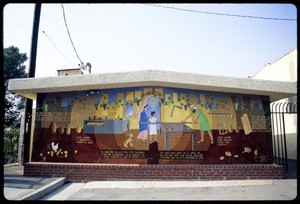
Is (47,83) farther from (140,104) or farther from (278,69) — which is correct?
(278,69)

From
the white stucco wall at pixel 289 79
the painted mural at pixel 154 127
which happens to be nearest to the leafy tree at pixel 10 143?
the painted mural at pixel 154 127

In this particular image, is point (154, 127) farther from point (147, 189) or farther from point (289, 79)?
point (289, 79)

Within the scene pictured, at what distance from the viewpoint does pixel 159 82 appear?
9383mm

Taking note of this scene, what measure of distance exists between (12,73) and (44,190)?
2755cm

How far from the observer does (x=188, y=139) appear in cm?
963

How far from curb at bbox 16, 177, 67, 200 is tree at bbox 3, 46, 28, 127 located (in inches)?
976

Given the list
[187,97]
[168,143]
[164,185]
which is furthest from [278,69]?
A: [164,185]

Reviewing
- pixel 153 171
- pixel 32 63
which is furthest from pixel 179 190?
pixel 32 63

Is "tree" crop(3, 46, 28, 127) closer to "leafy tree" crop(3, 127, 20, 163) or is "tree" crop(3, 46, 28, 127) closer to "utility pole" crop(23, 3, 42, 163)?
"leafy tree" crop(3, 127, 20, 163)

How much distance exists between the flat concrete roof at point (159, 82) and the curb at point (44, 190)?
3.29 meters

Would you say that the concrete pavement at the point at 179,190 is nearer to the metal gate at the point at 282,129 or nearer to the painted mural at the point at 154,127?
the painted mural at the point at 154,127

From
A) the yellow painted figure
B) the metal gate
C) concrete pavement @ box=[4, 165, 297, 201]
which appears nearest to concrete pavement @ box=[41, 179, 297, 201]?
concrete pavement @ box=[4, 165, 297, 201]

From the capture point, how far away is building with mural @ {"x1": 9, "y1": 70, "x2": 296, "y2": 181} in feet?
A: 31.5

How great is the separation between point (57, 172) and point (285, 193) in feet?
23.9
